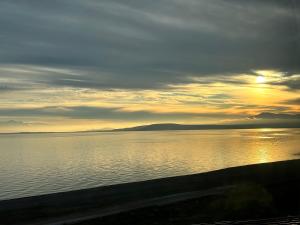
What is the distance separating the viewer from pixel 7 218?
34531mm

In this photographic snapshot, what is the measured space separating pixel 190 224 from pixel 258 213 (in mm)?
4582

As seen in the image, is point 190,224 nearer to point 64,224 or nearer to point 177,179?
point 64,224

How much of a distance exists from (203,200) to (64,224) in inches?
425

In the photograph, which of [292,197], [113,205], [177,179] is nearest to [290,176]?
[177,179]

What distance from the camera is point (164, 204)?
113 ft

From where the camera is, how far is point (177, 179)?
5441 centimetres

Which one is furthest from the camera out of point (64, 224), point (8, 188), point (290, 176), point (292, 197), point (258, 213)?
point (8, 188)

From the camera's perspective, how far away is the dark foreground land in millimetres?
27900

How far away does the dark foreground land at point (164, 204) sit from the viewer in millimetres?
27900

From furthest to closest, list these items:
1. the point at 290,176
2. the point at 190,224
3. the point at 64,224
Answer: the point at 290,176, the point at 64,224, the point at 190,224

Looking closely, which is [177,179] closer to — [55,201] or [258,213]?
[55,201]

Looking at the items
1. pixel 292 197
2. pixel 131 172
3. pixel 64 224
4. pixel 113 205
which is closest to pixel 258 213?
pixel 292 197

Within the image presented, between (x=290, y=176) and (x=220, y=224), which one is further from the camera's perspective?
(x=290, y=176)

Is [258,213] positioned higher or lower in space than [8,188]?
higher
